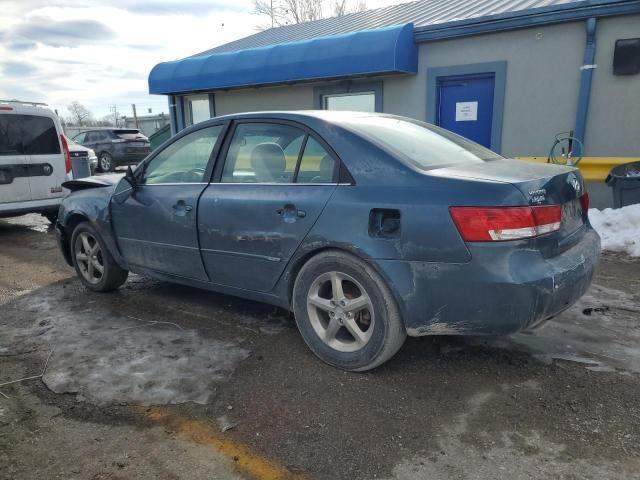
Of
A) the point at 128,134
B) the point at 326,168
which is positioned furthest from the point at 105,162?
the point at 326,168

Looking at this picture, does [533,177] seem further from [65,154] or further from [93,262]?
[65,154]

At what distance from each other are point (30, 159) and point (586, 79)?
28.2 ft

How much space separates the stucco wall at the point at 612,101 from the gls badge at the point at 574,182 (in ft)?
17.7

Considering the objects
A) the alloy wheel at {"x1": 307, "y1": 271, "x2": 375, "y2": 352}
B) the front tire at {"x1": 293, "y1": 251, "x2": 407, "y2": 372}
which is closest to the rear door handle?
the front tire at {"x1": 293, "y1": 251, "x2": 407, "y2": 372}

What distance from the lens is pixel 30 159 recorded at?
7672 mm

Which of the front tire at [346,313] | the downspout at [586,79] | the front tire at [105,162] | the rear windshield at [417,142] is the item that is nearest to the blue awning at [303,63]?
the downspout at [586,79]

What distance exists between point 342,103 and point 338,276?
7948mm

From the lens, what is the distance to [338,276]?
3.02m

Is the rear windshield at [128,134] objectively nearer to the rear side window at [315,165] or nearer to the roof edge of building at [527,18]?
the roof edge of building at [527,18]

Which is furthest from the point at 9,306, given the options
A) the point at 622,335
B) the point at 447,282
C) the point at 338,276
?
the point at 622,335

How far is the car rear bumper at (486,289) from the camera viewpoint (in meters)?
2.54

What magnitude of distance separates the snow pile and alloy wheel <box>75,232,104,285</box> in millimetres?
5709

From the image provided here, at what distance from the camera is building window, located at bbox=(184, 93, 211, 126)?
12.8 meters

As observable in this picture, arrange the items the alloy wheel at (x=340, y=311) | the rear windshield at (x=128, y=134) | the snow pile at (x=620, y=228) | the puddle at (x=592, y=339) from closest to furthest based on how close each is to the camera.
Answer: the alloy wheel at (x=340, y=311), the puddle at (x=592, y=339), the snow pile at (x=620, y=228), the rear windshield at (x=128, y=134)
